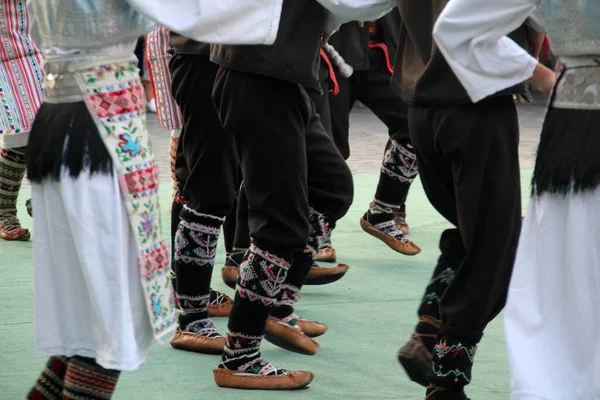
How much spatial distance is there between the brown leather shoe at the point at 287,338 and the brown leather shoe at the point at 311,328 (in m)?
0.18

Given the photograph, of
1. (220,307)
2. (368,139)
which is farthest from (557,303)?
(368,139)

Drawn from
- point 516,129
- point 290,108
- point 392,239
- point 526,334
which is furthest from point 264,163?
point 392,239

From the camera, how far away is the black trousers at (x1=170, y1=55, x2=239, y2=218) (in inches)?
143

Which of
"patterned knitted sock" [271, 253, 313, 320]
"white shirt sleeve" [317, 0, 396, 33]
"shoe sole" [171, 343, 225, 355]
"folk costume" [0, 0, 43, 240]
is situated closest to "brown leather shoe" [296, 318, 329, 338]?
"patterned knitted sock" [271, 253, 313, 320]

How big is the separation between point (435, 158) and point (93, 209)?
101 cm

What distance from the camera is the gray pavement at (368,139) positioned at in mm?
8750

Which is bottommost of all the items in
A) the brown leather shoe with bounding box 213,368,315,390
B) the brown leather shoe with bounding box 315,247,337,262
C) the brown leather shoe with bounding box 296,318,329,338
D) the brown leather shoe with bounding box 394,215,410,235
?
the brown leather shoe with bounding box 394,215,410,235

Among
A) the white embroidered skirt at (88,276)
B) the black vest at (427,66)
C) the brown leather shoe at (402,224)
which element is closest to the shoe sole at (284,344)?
the black vest at (427,66)

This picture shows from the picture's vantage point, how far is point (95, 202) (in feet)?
8.09

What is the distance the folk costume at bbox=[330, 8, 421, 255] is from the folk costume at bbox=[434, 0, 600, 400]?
91.9 inches

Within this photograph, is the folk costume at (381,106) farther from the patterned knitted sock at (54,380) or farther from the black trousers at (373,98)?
the patterned knitted sock at (54,380)

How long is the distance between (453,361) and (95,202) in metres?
1.06

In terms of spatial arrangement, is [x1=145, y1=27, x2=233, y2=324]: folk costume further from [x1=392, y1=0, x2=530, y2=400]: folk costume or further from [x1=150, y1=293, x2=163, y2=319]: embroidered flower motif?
[x1=150, y1=293, x2=163, y2=319]: embroidered flower motif

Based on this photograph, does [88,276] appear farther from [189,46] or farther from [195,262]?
[189,46]
